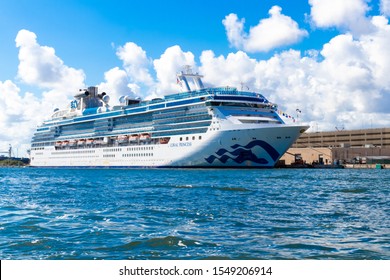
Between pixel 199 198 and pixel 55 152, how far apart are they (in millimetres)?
98282

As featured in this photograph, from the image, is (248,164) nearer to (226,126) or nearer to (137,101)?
(226,126)

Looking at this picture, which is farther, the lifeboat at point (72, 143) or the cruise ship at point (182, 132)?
the lifeboat at point (72, 143)

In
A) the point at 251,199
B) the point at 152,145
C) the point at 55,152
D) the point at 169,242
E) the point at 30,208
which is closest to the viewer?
the point at 169,242

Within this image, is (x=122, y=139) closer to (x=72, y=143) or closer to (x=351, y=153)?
(x=72, y=143)

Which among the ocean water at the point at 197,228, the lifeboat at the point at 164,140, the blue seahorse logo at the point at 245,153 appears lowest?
the ocean water at the point at 197,228

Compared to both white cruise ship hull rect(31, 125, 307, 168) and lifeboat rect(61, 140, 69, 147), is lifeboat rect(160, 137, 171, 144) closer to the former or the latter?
white cruise ship hull rect(31, 125, 307, 168)

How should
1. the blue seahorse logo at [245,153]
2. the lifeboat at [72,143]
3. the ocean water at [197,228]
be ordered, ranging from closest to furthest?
the ocean water at [197,228], the blue seahorse logo at [245,153], the lifeboat at [72,143]

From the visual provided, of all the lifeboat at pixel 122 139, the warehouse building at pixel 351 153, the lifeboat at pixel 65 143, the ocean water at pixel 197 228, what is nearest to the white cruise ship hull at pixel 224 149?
the lifeboat at pixel 122 139

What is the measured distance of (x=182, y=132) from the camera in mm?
81000

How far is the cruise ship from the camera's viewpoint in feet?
236

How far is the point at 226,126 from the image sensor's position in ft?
237

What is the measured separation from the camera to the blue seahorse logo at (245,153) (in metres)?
71.2

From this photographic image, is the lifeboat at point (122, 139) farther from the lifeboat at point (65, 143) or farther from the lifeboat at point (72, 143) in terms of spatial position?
the lifeboat at point (65, 143)
